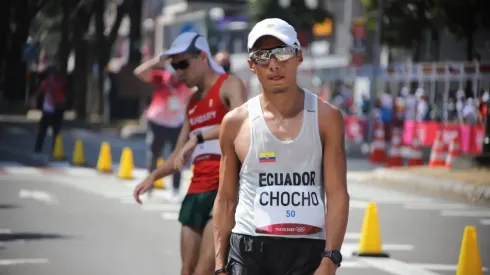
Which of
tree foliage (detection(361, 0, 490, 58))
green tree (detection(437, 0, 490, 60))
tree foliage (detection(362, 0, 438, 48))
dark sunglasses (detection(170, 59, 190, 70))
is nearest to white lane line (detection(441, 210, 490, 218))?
dark sunglasses (detection(170, 59, 190, 70))

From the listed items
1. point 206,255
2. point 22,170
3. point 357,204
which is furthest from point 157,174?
point 22,170

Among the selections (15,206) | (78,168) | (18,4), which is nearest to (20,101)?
(18,4)

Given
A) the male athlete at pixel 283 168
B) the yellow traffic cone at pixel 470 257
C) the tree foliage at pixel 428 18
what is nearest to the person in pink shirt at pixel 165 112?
the yellow traffic cone at pixel 470 257

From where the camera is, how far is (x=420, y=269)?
1148cm

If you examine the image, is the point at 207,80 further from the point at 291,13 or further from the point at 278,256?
the point at 291,13

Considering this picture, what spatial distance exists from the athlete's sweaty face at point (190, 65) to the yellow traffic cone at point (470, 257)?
10.7 feet

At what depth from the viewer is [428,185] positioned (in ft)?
67.3

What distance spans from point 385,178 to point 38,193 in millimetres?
6209

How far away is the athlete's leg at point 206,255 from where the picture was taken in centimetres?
730

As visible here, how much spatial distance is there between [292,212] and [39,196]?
1325 centimetres

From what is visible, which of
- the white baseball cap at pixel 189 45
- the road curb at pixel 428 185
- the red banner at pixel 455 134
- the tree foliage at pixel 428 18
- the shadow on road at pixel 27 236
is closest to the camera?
the white baseball cap at pixel 189 45

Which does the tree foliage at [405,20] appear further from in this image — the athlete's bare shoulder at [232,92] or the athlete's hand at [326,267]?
the athlete's hand at [326,267]

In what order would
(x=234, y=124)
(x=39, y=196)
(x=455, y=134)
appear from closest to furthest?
(x=234, y=124) < (x=39, y=196) < (x=455, y=134)

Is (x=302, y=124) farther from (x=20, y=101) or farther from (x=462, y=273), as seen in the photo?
(x=20, y=101)
